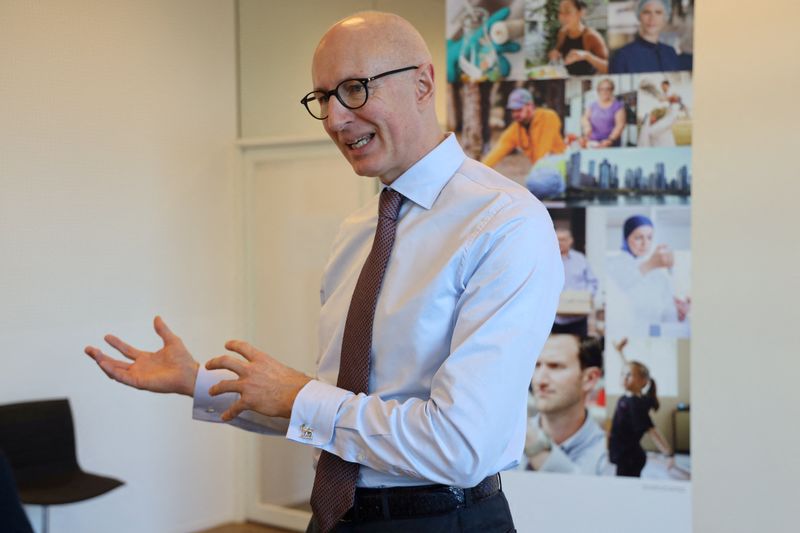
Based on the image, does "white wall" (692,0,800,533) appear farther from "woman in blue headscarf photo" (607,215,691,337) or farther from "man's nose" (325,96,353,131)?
"man's nose" (325,96,353,131)

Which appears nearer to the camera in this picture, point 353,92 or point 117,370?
point 353,92

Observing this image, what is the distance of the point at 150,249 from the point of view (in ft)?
17.1

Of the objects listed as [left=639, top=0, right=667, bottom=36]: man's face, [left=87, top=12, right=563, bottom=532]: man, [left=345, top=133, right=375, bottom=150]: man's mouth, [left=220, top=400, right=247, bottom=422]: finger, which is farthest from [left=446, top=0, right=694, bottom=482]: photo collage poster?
[left=220, top=400, right=247, bottom=422]: finger

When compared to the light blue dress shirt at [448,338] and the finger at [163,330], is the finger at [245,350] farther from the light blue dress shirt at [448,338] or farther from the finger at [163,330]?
the finger at [163,330]

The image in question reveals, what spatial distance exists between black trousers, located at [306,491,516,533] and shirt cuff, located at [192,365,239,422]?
36 centimetres

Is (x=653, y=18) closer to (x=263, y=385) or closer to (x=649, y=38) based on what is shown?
(x=649, y=38)

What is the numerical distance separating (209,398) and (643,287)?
220 cm

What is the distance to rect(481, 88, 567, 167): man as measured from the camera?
3.64 meters

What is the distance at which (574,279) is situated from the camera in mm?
3615

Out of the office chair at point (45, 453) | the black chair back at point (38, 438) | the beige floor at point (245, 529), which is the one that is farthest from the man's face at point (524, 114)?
the beige floor at point (245, 529)

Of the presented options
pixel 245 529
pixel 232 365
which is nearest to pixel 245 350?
pixel 232 365

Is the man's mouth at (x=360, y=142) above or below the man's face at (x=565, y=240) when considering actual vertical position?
above

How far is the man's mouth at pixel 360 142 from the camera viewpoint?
161cm

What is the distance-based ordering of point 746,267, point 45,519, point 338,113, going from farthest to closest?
point 45,519 → point 746,267 → point 338,113
